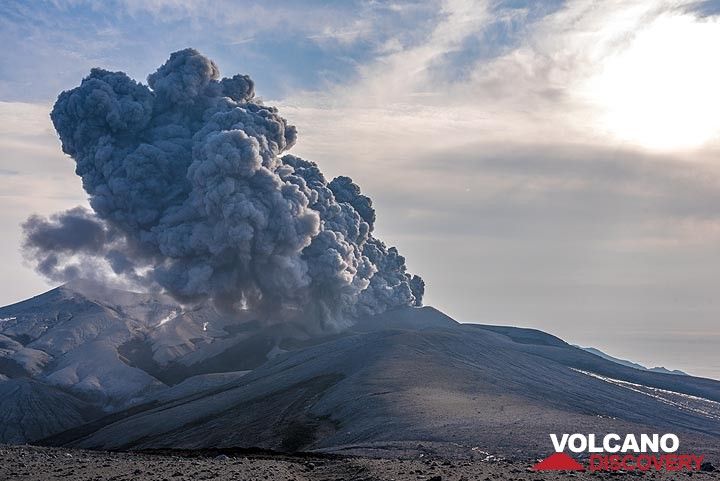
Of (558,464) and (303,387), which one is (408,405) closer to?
(303,387)

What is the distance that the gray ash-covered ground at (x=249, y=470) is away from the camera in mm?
27234

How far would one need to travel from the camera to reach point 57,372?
119 metres

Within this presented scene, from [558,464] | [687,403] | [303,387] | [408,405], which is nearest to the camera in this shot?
[558,464]

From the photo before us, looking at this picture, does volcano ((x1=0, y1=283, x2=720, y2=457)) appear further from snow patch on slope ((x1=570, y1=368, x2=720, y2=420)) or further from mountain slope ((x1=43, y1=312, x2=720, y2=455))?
snow patch on slope ((x1=570, y1=368, x2=720, y2=420))

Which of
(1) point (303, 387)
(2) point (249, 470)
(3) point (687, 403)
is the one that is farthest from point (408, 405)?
(3) point (687, 403)

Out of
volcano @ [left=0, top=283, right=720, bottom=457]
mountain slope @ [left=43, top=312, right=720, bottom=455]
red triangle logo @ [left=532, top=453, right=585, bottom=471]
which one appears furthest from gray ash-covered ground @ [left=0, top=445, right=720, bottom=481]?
mountain slope @ [left=43, top=312, right=720, bottom=455]

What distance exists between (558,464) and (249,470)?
49.8 feet

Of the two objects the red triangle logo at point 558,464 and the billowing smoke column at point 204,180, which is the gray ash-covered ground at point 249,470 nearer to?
the red triangle logo at point 558,464

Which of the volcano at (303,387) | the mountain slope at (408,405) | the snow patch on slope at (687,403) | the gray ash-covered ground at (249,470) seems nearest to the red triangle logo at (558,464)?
the gray ash-covered ground at (249,470)

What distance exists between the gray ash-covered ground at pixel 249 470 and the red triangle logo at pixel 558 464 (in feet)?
3.26

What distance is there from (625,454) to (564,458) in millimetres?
4682

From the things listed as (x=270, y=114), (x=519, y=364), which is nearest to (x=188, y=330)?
(x=270, y=114)

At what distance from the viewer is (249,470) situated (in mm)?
29109

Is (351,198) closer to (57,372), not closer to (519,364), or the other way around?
(57,372)
